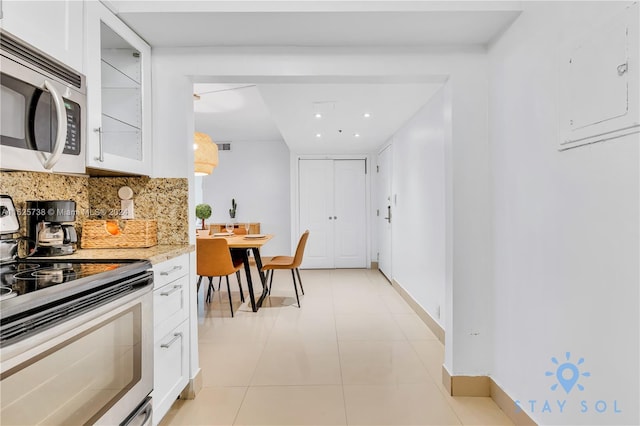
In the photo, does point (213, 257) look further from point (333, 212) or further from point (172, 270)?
point (333, 212)

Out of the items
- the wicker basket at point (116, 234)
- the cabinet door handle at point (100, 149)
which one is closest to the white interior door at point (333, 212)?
the wicker basket at point (116, 234)

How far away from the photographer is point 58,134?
1.35 meters

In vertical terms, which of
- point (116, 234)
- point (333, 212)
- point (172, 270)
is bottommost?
point (172, 270)

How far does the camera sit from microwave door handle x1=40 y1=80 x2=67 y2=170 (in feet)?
4.33

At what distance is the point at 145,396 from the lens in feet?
4.93

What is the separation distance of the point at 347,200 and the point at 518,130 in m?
4.72

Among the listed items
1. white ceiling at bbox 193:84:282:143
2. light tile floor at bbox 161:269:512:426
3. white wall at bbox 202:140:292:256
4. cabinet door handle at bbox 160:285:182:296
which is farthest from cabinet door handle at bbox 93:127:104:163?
white wall at bbox 202:140:292:256

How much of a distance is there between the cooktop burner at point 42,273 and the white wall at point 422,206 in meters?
2.08

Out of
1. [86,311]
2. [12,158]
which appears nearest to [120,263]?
[86,311]

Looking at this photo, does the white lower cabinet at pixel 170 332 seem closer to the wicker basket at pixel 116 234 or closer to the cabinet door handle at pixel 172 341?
the cabinet door handle at pixel 172 341

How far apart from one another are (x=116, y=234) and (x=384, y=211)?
436 centimetres

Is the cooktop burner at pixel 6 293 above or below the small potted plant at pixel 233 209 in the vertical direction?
below

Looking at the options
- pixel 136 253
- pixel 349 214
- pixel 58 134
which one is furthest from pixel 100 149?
pixel 349 214

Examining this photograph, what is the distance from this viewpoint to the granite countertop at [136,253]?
1615 mm
